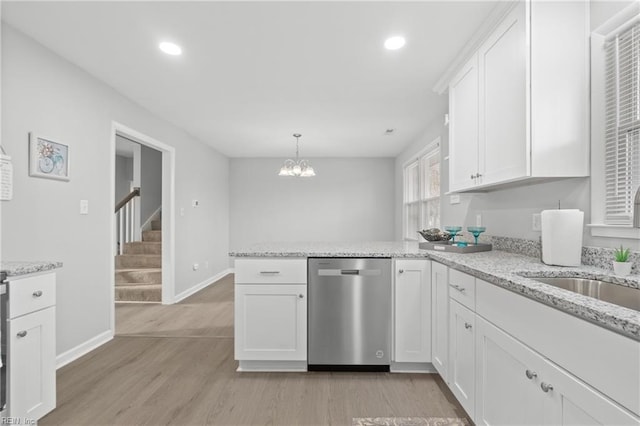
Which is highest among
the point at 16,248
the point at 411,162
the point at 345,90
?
the point at 345,90

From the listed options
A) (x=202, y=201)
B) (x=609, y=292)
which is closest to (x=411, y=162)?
(x=202, y=201)

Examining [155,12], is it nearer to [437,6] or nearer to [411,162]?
[437,6]

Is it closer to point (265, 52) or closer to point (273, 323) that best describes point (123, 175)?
point (265, 52)

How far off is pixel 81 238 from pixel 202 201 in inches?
106

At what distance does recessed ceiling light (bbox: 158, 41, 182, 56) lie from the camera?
2.34 m

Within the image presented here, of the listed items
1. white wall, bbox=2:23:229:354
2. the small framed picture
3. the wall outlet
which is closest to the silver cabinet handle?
the wall outlet

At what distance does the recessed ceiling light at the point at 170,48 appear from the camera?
2.34 meters

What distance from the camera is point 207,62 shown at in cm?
262

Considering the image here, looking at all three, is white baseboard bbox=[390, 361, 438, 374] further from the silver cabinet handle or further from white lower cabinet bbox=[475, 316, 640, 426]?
the silver cabinet handle

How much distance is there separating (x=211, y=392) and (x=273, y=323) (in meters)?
0.58

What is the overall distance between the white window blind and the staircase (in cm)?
470

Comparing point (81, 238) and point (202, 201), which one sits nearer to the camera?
point (81, 238)

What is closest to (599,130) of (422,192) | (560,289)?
(560,289)

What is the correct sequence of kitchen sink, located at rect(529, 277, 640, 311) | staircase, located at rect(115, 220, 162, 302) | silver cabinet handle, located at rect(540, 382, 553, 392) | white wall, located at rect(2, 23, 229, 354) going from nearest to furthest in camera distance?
silver cabinet handle, located at rect(540, 382, 553, 392) < kitchen sink, located at rect(529, 277, 640, 311) < white wall, located at rect(2, 23, 229, 354) < staircase, located at rect(115, 220, 162, 302)
